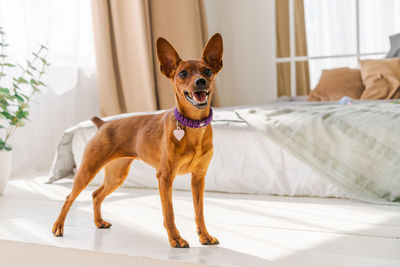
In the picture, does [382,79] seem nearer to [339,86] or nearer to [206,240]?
[339,86]

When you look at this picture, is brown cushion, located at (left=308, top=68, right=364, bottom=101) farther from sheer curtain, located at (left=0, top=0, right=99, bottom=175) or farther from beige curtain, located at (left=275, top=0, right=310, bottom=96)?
sheer curtain, located at (left=0, top=0, right=99, bottom=175)

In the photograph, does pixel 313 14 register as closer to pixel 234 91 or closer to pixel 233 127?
pixel 234 91

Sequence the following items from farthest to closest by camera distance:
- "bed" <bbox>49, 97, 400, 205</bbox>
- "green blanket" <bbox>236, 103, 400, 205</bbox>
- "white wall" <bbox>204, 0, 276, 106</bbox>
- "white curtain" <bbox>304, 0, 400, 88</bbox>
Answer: "white wall" <bbox>204, 0, 276, 106</bbox>
"white curtain" <bbox>304, 0, 400, 88</bbox>
"bed" <bbox>49, 97, 400, 205</bbox>
"green blanket" <bbox>236, 103, 400, 205</bbox>

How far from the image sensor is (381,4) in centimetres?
416

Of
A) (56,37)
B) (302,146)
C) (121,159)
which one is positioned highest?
(56,37)

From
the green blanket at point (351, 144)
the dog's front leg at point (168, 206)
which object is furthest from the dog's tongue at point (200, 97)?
the green blanket at point (351, 144)

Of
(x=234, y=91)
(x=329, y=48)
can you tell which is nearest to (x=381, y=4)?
(x=329, y=48)

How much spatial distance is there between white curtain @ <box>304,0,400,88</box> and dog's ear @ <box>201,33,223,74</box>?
3559mm

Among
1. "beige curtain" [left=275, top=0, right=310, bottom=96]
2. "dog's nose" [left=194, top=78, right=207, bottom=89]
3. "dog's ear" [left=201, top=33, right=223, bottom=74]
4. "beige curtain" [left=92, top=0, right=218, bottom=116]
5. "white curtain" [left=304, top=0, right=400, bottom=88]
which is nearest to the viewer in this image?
"dog's nose" [left=194, top=78, right=207, bottom=89]

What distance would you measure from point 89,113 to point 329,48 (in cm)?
255

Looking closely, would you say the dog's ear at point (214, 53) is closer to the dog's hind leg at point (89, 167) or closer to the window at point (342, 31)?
the dog's hind leg at point (89, 167)

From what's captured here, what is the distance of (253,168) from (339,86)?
1658 millimetres

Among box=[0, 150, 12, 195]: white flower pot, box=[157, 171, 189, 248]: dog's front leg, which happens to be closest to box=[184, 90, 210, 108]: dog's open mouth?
box=[157, 171, 189, 248]: dog's front leg

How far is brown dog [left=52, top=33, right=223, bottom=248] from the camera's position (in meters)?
1.05
